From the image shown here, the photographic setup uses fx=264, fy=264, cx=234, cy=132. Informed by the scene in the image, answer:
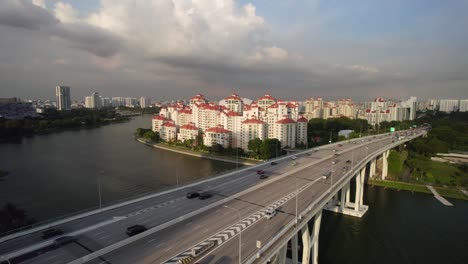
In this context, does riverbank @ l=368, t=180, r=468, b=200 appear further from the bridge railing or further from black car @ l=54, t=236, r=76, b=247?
black car @ l=54, t=236, r=76, b=247

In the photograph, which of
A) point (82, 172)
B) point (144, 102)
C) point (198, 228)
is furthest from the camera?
point (144, 102)

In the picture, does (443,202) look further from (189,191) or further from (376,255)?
(189,191)

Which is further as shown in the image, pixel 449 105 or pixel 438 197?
pixel 449 105

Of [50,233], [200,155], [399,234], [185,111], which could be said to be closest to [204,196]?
[50,233]

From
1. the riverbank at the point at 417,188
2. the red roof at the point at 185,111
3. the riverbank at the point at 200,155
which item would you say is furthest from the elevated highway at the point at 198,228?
the red roof at the point at 185,111

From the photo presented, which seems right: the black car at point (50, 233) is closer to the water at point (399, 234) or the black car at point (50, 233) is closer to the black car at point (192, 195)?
the black car at point (192, 195)

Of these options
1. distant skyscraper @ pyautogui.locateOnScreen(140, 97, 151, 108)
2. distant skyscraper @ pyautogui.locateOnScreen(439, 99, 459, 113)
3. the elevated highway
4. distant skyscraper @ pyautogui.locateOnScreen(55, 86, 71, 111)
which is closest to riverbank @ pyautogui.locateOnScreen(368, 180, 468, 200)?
the elevated highway

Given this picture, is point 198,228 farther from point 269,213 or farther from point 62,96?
point 62,96
